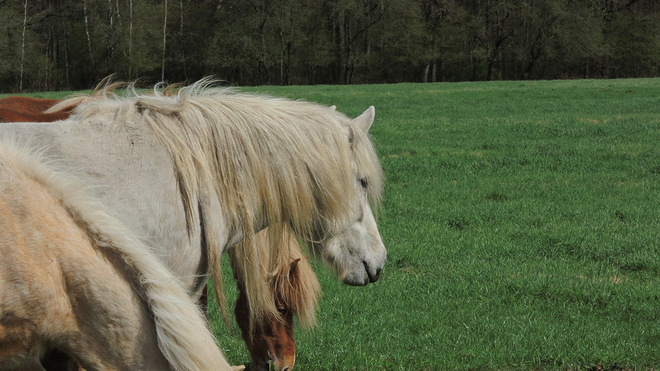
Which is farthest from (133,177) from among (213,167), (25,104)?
(25,104)

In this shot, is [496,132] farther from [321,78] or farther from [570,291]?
[321,78]

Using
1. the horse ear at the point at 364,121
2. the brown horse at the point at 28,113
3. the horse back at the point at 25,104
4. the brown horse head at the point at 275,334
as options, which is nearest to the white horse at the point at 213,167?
the horse ear at the point at 364,121

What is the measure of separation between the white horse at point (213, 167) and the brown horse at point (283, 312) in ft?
2.13

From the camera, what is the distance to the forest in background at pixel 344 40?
4362cm

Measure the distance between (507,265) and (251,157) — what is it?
4.34 metres

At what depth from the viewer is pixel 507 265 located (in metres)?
6.07

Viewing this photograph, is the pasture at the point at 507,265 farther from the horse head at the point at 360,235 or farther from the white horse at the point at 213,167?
the white horse at the point at 213,167

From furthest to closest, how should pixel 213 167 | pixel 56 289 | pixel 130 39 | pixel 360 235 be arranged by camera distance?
pixel 130 39
pixel 360 235
pixel 213 167
pixel 56 289

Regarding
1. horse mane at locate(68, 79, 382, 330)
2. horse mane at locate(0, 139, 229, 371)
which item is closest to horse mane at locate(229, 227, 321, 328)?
horse mane at locate(68, 79, 382, 330)

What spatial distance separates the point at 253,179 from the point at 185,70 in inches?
1814

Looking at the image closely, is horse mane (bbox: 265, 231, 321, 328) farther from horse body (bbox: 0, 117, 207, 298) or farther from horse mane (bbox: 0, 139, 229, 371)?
horse mane (bbox: 0, 139, 229, 371)

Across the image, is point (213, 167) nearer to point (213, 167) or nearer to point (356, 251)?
point (213, 167)

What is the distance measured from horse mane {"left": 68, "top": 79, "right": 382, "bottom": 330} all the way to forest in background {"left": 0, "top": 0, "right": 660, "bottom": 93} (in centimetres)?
4153

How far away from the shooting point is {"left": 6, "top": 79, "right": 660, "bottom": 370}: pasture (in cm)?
421
